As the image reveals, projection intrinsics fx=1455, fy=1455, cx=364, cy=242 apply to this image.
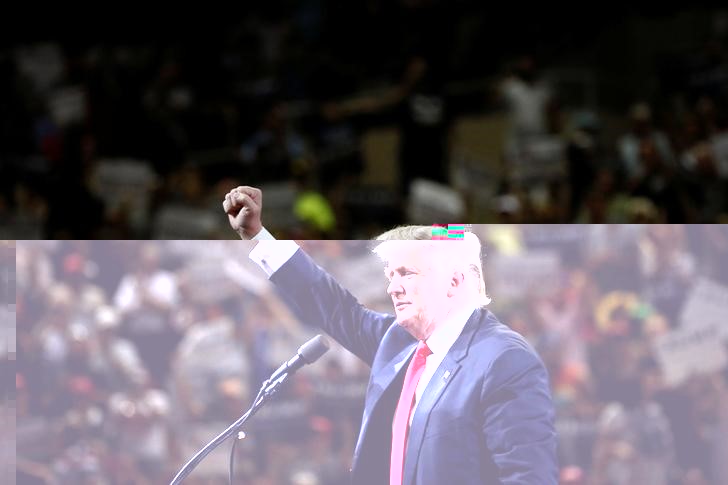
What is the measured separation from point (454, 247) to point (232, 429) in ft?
2.55

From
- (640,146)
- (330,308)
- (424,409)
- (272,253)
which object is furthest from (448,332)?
(640,146)

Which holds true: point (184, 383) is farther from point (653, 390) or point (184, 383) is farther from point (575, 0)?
point (575, 0)

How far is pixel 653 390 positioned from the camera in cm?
402

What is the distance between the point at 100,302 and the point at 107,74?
24.5 ft

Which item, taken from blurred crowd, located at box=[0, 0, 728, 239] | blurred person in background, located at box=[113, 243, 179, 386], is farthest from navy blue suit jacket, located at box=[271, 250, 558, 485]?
blurred crowd, located at box=[0, 0, 728, 239]

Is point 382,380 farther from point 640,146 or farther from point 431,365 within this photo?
point 640,146

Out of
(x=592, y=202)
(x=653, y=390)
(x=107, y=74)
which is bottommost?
(x=653, y=390)

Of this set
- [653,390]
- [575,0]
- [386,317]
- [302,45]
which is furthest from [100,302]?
[575,0]

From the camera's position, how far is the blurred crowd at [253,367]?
3898mm

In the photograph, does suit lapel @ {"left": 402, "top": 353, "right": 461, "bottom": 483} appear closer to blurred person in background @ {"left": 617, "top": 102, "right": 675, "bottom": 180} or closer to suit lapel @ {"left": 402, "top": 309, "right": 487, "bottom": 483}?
suit lapel @ {"left": 402, "top": 309, "right": 487, "bottom": 483}

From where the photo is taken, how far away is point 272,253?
12.7ft

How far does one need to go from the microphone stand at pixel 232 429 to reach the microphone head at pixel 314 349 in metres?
0.07

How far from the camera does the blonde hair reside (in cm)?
380

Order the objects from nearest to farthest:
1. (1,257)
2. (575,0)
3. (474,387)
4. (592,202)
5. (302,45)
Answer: (474,387) → (1,257) → (592,202) → (302,45) → (575,0)
